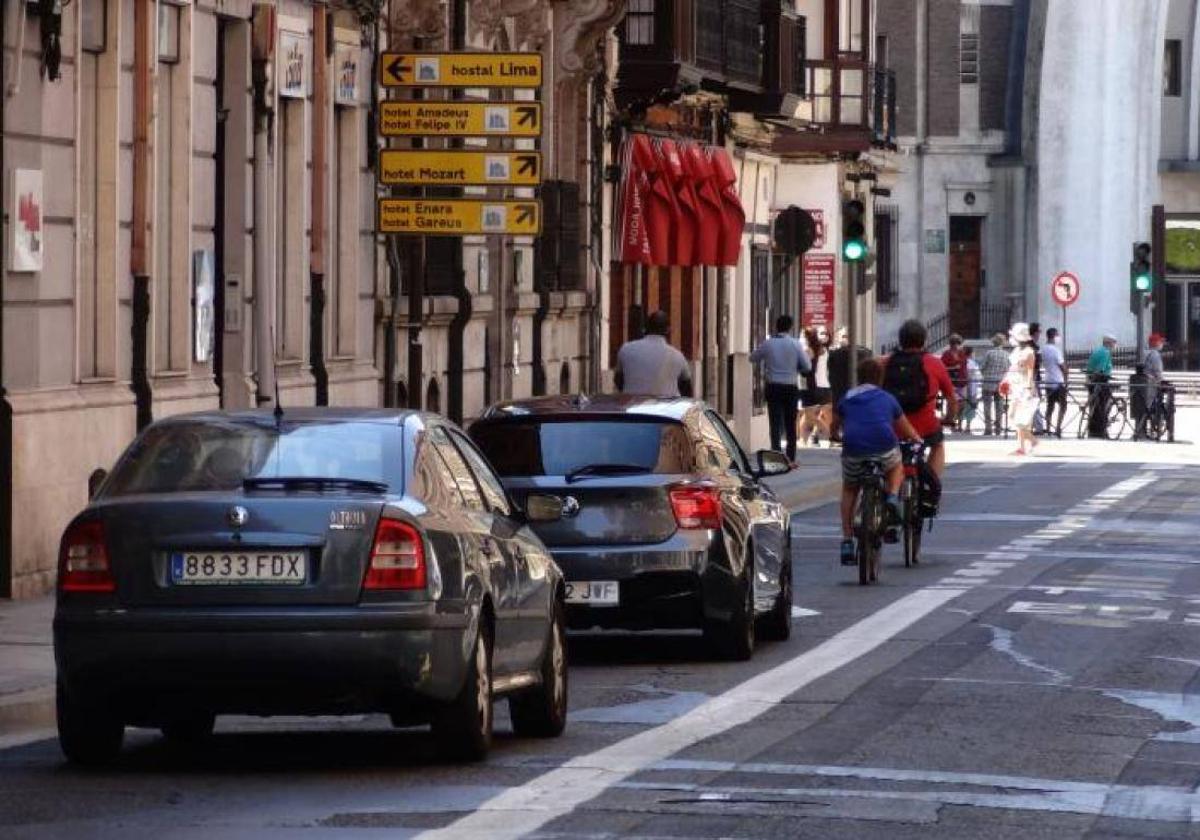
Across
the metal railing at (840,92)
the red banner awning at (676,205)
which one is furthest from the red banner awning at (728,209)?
the metal railing at (840,92)

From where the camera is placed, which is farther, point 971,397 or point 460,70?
point 971,397

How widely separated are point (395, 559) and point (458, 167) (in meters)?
17.1

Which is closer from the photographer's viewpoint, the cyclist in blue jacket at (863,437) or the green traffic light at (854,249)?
the cyclist in blue jacket at (863,437)

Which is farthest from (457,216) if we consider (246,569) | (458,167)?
(246,569)

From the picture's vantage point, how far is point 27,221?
22016mm

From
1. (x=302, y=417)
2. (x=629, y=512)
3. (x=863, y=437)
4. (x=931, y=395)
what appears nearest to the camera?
(x=302, y=417)

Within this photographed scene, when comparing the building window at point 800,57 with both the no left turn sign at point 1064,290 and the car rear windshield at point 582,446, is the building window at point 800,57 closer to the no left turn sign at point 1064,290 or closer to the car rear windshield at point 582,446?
the no left turn sign at point 1064,290

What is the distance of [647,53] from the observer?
145ft

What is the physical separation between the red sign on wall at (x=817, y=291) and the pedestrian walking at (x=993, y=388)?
3454 mm

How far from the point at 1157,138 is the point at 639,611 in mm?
77385

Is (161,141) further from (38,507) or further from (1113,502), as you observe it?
(1113,502)

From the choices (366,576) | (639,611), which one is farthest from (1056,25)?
(366,576)

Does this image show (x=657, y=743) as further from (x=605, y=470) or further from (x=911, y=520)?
(x=911, y=520)

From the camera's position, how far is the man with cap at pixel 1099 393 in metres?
61.1
